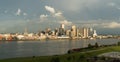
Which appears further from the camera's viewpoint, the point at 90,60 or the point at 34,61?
the point at 90,60

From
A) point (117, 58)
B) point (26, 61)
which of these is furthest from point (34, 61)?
point (117, 58)

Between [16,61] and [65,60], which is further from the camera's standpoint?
[65,60]

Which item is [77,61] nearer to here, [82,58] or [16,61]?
[82,58]

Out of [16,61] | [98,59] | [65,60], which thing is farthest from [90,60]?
[16,61]

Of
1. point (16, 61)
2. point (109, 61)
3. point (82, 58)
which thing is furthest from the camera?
point (82, 58)

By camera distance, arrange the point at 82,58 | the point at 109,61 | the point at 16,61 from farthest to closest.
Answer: the point at 82,58 → the point at 109,61 → the point at 16,61

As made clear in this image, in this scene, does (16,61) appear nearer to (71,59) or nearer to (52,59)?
(52,59)

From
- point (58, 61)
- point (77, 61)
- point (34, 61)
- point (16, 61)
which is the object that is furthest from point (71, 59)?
point (16, 61)
